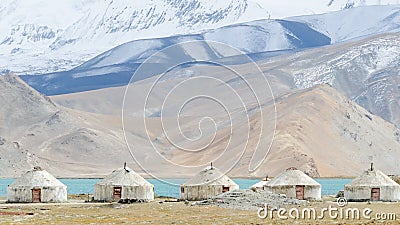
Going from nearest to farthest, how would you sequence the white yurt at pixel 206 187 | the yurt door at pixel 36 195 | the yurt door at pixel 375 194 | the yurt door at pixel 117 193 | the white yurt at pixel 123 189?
1. the white yurt at pixel 123 189
2. the yurt door at pixel 117 193
3. the white yurt at pixel 206 187
4. the yurt door at pixel 36 195
5. the yurt door at pixel 375 194

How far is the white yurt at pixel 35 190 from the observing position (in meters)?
81.8

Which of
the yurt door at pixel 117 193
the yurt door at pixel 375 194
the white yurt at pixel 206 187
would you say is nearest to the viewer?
the yurt door at pixel 117 193

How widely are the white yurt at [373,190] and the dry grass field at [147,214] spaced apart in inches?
229

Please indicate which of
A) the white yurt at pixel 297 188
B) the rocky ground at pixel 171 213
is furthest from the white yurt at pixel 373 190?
the rocky ground at pixel 171 213

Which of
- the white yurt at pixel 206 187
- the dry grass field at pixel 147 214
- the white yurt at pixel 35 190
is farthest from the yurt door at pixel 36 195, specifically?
the white yurt at pixel 206 187

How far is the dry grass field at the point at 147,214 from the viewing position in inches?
2222

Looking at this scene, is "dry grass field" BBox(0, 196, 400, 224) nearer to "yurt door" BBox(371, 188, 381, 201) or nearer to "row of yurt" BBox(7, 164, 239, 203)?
"row of yurt" BBox(7, 164, 239, 203)

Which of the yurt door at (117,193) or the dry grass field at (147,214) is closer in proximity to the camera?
the dry grass field at (147,214)

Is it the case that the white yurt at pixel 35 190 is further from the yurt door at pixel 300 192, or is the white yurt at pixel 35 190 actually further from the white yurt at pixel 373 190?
the white yurt at pixel 373 190

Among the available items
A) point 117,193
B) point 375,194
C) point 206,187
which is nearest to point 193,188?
point 206,187

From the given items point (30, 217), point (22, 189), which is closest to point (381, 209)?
point (30, 217)

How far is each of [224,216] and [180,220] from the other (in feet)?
11.6

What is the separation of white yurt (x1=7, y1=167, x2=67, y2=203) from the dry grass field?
7.67 meters

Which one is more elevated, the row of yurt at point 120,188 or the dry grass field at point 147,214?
the row of yurt at point 120,188
